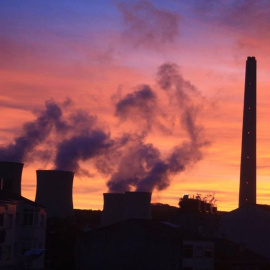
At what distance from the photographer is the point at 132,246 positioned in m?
49.6

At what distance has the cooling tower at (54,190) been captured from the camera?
61281 mm

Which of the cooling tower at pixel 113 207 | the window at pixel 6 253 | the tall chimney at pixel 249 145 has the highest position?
the tall chimney at pixel 249 145

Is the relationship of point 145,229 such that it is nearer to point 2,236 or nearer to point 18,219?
point 18,219

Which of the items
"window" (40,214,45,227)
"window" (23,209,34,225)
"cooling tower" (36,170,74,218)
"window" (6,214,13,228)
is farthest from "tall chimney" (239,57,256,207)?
"window" (6,214,13,228)

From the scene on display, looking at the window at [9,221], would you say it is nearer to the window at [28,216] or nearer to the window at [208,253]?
the window at [28,216]

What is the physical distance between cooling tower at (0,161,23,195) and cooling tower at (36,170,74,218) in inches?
82.0

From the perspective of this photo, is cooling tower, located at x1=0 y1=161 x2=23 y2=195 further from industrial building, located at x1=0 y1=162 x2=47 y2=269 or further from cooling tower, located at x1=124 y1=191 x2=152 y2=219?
cooling tower, located at x1=124 y1=191 x2=152 y2=219

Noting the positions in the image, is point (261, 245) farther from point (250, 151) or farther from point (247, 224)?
point (250, 151)

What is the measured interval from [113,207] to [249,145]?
2199 centimetres

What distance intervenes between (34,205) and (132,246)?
331 inches

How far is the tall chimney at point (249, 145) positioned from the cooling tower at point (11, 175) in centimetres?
3524

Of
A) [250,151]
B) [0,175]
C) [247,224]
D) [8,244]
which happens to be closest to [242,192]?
[250,151]

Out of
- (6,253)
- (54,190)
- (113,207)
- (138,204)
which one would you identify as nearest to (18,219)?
(6,253)

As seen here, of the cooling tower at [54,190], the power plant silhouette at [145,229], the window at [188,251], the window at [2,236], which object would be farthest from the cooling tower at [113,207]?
the window at [2,236]
